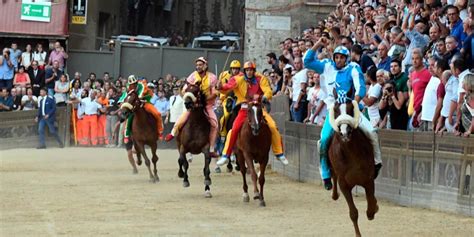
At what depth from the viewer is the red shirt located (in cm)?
1786

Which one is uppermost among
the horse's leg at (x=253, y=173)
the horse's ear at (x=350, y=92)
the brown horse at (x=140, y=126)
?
the horse's ear at (x=350, y=92)

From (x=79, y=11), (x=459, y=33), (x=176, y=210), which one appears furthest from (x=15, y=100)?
A: (x=459, y=33)

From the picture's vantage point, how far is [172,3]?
57344 millimetres

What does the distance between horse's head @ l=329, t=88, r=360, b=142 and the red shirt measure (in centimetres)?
362

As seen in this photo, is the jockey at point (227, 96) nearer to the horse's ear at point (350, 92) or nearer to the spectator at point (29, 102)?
the horse's ear at point (350, 92)

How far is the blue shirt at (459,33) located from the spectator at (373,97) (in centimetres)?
146

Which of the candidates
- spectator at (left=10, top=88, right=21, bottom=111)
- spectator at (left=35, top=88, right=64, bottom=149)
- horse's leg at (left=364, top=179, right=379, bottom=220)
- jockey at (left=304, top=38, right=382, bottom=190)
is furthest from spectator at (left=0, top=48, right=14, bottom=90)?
horse's leg at (left=364, top=179, right=379, bottom=220)

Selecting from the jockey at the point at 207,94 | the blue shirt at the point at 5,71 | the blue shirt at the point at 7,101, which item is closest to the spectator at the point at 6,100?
the blue shirt at the point at 7,101

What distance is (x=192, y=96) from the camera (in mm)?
19750

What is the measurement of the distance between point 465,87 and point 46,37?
25.4 meters

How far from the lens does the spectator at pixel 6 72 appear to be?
1415 inches

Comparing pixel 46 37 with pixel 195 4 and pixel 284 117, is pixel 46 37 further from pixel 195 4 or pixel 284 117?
pixel 195 4

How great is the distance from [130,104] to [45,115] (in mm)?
11472

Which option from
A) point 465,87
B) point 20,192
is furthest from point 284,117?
point 465,87
